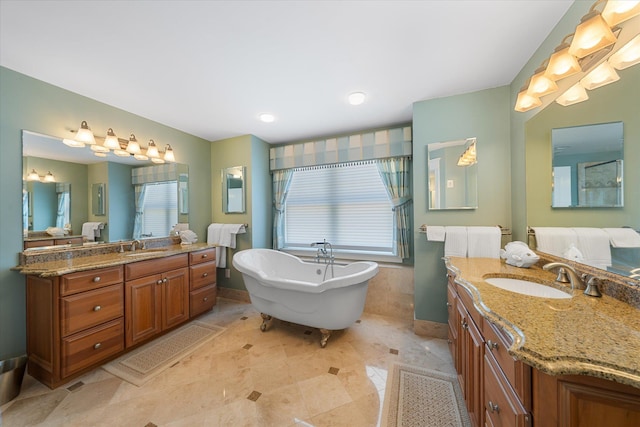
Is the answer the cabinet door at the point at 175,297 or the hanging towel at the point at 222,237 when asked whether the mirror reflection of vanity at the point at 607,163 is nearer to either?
the hanging towel at the point at 222,237

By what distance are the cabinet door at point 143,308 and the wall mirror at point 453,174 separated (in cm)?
287

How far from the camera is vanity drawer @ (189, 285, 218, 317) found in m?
2.53

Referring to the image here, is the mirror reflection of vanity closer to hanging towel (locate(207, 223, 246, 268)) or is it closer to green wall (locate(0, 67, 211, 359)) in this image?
hanging towel (locate(207, 223, 246, 268))

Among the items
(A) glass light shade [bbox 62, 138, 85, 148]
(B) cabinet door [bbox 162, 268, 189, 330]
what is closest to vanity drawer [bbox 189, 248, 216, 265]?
(B) cabinet door [bbox 162, 268, 189, 330]

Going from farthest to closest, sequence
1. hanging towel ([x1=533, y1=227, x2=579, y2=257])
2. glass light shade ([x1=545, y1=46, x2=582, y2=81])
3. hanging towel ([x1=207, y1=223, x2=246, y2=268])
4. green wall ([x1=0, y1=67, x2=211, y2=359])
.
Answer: hanging towel ([x1=207, y1=223, x2=246, y2=268]) < green wall ([x1=0, y1=67, x2=211, y2=359]) < hanging towel ([x1=533, y1=227, x2=579, y2=257]) < glass light shade ([x1=545, y1=46, x2=582, y2=81])

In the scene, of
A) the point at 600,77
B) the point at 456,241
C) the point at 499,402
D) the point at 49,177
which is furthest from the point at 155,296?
the point at 600,77

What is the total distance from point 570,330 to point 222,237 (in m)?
3.25

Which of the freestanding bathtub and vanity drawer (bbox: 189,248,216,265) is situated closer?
the freestanding bathtub

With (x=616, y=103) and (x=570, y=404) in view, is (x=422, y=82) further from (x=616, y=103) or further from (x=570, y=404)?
(x=570, y=404)

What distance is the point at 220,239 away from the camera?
3.12 metres

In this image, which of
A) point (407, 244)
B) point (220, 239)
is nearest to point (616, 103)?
point (407, 244)

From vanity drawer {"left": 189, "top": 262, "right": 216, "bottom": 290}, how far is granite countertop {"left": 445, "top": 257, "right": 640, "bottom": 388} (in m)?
→ 2.69

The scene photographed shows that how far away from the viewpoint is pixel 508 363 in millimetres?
787

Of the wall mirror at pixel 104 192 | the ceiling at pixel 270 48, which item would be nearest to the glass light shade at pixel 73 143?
the wall mirror at pixel 104 192
